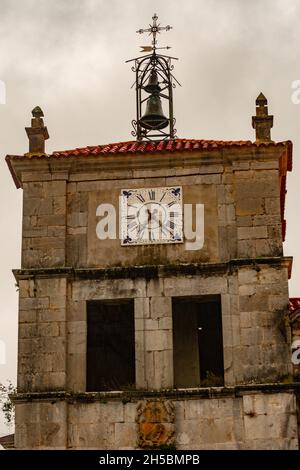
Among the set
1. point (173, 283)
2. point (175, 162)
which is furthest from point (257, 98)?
point (173, 283)

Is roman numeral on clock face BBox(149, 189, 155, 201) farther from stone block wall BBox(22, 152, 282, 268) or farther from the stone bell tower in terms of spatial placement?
stone block wall BBox(22, 152, 282, 268)

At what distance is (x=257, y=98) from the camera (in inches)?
1204

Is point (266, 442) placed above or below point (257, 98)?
below

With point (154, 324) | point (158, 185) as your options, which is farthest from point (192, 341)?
point (158, 185)

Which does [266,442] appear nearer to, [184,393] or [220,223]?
[184,393]

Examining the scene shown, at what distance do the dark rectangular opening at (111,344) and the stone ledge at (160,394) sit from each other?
4.24 meters

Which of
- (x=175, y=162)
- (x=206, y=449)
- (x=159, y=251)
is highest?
(x=175, y=162)

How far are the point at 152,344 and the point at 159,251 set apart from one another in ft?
6.53

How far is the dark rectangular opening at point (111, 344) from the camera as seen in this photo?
3297cm

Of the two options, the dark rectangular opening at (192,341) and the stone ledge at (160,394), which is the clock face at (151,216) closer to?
the dark rectangular opening at (192,341)

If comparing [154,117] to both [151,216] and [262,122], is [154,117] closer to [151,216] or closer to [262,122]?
[262,122]

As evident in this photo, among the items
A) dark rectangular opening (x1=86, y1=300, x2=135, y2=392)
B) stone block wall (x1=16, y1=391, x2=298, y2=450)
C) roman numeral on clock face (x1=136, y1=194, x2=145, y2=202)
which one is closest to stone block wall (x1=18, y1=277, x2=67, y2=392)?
stone block wall (x1=16, y1=391, x2=298, y2=450)

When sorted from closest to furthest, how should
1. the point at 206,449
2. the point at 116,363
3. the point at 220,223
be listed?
the point at 206,449, the point at 220,223, the point at 116,363

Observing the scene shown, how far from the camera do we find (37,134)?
101 ft
